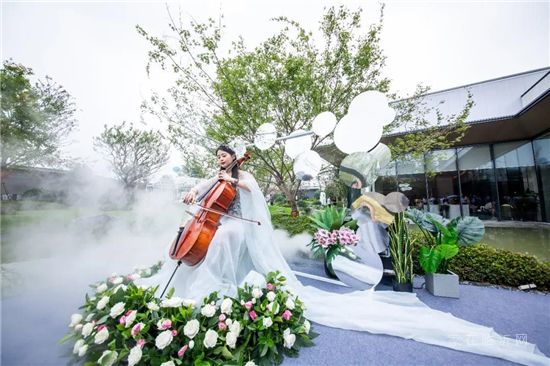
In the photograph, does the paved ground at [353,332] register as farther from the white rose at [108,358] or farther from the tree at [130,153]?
the tree at [130,153]

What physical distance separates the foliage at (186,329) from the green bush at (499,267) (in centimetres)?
267

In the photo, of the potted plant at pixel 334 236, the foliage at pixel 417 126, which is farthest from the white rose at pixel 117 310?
the foliage at pixel 417 126

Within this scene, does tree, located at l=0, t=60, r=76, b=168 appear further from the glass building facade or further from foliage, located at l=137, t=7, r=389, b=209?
the glass building facade

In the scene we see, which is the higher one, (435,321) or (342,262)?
(342,262)

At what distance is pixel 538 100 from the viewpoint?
5.00 m

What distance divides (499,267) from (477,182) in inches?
323

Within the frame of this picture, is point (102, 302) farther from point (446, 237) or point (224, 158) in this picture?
point (446, 237)

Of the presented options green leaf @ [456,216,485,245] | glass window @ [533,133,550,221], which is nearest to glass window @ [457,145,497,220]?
glass window @ [533,133,550,221]

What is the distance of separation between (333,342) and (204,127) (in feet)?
15.4

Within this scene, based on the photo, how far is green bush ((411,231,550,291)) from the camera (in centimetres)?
256

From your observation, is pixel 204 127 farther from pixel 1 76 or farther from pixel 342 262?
pixel 342 262

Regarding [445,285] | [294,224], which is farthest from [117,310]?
[294,224]

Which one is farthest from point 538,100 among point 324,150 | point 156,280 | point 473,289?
point 156,280

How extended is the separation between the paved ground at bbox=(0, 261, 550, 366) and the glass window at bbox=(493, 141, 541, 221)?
843cm
